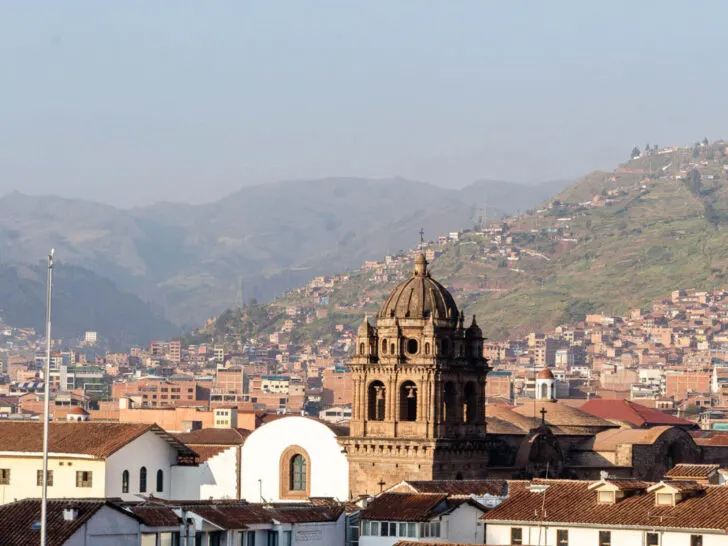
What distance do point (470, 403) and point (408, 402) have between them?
218 centimetres

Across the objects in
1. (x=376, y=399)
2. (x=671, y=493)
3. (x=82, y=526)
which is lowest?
(x=82, y=526)

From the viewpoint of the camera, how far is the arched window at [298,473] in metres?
83.8

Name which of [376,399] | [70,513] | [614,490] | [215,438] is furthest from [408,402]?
[70,513]

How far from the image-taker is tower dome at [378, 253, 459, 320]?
82.2 m

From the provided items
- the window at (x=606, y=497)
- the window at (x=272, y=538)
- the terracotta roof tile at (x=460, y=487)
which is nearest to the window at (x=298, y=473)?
the terracotta roof tile at (x=460, y=487)

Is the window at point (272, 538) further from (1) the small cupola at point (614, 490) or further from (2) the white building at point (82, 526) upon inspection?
(1) the small cupola at point (614, 490)

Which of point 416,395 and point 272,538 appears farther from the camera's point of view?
point 416,395

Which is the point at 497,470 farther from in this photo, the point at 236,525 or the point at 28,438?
the point at 236,525

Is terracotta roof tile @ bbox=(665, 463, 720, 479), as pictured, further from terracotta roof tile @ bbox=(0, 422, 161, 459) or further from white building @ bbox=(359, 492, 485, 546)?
terracotta roof tile @ bbox=(0, 422, 161, 459)

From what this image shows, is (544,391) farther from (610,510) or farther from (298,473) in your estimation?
(610,510)

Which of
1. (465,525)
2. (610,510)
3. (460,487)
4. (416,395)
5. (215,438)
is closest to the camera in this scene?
(610,510)

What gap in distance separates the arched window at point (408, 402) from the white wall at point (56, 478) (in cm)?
1005

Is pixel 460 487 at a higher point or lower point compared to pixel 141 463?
lower

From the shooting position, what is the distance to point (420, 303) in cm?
8231
